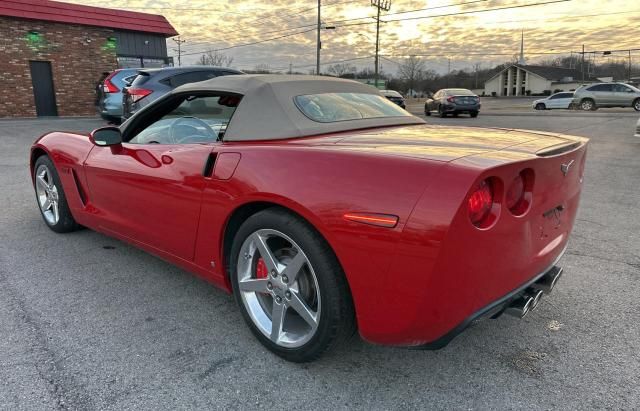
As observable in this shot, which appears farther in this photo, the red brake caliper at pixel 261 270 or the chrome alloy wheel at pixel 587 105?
the chrome alloy wheel at pixel 587 105

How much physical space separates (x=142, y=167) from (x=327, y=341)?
1672 millimetres

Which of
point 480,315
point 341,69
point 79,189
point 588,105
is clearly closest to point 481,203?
point 480,315

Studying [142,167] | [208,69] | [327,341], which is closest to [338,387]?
[327,341]

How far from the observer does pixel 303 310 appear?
2.19 m

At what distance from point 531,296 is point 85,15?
23.0m

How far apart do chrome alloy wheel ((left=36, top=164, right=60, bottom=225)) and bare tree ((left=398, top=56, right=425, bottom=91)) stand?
283ft

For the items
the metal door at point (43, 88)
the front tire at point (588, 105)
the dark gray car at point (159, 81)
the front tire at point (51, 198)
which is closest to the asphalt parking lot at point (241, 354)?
the front tire at point (51, 198)

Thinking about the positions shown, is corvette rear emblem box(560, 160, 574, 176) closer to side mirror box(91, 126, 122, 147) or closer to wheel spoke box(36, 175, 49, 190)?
side mirror box(91, 126, 122, 147)

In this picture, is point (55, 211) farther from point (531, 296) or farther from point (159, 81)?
point (159, 81)

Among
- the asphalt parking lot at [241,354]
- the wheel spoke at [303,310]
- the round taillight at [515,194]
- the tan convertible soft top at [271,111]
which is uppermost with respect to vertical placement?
the tan convertible soft top at [271,111]

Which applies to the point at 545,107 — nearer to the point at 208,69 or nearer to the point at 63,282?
the point at 208,69

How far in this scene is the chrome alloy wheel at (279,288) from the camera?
219 cm

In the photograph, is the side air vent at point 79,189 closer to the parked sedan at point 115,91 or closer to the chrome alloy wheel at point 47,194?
the chrome alloy wheel at point 47,194

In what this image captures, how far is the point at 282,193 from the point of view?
212 centimetres
